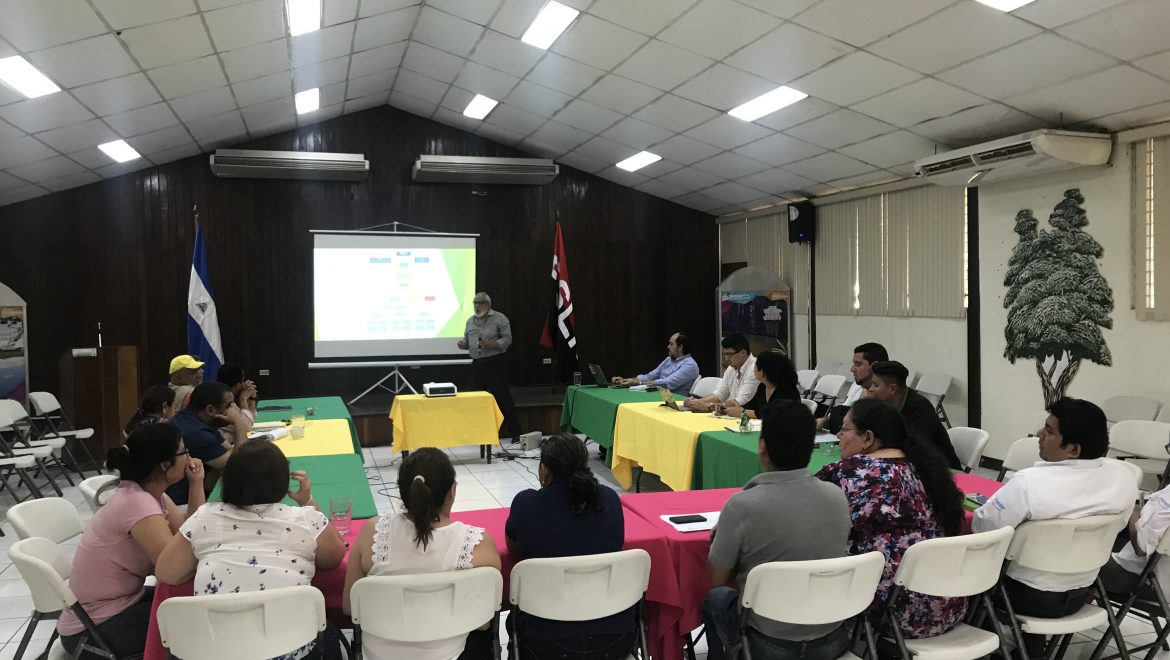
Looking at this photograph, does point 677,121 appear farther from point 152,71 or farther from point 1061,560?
point 1061,560

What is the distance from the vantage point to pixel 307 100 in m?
8.03

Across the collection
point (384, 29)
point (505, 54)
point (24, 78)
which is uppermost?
point (384, 29)

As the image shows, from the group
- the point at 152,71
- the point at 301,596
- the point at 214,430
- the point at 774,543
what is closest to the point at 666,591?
the point at 774,543

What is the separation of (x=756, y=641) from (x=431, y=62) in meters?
6.68

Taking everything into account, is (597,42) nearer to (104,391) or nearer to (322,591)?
(322,591)

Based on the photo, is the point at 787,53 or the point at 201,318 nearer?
the point at 787,53

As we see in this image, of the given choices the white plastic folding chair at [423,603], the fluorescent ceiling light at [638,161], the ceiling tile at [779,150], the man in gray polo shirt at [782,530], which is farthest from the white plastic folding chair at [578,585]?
the fluorescent ceiling light at [638,161]

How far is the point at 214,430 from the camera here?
12.5ft

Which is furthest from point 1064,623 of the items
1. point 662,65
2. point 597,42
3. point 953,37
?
point 597,42

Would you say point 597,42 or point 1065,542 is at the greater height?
point 597,42

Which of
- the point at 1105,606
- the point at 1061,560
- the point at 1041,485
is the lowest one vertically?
the point at 1105,606

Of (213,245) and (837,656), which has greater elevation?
(213,245)

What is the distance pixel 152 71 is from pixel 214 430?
11.0ft

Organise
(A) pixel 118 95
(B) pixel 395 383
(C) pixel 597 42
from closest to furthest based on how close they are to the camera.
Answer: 1. (A) pixel 118 95
2. (C) pixel 597 42
3. (B) pixel 395 383
